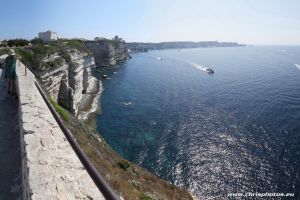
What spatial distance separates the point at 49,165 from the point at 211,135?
43925 millimetres

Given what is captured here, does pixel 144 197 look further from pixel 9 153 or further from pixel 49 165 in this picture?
pixel 49 165

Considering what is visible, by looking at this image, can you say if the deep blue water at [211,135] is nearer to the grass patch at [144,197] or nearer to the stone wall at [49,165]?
the grass patch at [144,197]

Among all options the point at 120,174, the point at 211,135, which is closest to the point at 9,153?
the point at 120,174

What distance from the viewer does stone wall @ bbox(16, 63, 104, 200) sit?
6.96 metres

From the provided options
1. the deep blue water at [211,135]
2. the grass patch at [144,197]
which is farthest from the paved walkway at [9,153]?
the deep blue water at [211,135]

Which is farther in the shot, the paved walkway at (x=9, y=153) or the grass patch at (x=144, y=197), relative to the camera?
the grass patch at (x=144, y=197)

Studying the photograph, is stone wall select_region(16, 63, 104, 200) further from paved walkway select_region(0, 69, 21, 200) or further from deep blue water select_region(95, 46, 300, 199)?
deep blue water select_region(95, 46, 300, 199)

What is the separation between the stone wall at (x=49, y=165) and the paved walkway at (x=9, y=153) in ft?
2.17

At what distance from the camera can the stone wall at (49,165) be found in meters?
6.96

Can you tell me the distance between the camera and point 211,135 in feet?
162

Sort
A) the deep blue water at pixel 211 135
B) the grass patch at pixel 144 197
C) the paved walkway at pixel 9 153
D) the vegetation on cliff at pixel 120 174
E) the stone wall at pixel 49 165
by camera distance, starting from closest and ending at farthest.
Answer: the stone wall at pixel 49 165
the paved walkway at pixel 9 153
the vegetation on cliff at pixel 120 174
the grass patch at pixel 144 197
the deep blue water at pixel 211 135

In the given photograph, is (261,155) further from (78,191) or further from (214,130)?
(78,191)

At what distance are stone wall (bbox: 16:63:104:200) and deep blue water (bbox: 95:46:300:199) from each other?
87.8 ft

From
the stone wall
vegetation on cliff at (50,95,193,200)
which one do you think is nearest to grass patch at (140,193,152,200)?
vegetation on cliff at (50,95,193,200)
